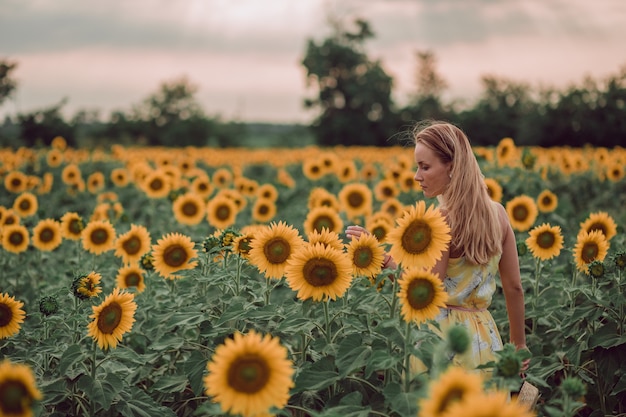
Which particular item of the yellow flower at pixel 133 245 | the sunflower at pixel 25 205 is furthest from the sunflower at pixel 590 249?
the sunflower at pixel 25 205

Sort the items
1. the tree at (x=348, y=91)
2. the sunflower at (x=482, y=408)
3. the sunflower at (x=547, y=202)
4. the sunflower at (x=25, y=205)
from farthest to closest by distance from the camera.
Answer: the tree at (x=348, y=91) → the sunflower at (x=25, y=205) → the sunflower at (x=547, y=202) → the sunflower at (x=482, y=408)

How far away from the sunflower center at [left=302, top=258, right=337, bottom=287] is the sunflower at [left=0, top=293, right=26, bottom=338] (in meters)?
1.49

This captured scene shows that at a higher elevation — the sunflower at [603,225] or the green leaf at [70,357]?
the sunflower at [603,225]

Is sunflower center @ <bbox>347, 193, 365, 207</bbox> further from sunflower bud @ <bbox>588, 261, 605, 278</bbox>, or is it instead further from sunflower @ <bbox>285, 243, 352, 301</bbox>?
sunflower @ <bbox>285, 243, 352, 301</bbox>

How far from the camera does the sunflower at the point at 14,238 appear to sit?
5051 millimetres

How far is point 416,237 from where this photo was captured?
8.59 feet

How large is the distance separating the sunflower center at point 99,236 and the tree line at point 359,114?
1156 centimetres

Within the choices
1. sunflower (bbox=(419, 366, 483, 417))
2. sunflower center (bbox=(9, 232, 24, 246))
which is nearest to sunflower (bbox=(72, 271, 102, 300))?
sunflower (bbox=(419, 366, 483, 417))

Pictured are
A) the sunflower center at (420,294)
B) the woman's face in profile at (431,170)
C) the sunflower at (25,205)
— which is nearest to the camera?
the sunflower center at (420,294)

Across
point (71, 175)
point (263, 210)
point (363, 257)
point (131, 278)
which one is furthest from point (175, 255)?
point (71, 175)

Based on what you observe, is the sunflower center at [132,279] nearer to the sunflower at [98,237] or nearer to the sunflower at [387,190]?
the sunflower at [98,237]

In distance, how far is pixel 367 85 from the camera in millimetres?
47281

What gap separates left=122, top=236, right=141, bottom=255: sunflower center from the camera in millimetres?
4676

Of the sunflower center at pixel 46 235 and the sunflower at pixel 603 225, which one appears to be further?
the sunflower center at pixel 46 235
